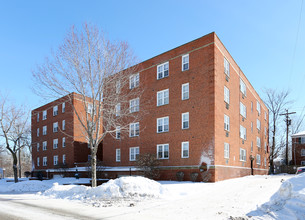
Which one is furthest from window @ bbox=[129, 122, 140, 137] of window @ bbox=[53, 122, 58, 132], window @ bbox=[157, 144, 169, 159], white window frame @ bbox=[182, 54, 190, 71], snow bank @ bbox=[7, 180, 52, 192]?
window @ bbox=[53, 122, 58, 132]

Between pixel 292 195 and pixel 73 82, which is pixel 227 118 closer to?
pixel 73 82

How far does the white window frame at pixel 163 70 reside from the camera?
27186 millimetres

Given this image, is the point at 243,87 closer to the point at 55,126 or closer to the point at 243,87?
the point at 243,87

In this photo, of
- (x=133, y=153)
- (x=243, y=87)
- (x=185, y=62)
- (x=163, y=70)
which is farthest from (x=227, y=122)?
(x=133, y=153)

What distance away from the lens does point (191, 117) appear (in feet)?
79.2

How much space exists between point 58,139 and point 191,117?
27582 millimetres

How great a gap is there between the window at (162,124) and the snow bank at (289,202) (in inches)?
678

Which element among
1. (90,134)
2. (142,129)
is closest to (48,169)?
(142,129)

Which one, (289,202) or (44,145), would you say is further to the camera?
(44,145)

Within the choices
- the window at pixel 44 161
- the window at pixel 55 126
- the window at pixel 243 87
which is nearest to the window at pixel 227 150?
the window at pixel 243 87

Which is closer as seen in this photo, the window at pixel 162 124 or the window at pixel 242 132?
the window at pixel 162 124

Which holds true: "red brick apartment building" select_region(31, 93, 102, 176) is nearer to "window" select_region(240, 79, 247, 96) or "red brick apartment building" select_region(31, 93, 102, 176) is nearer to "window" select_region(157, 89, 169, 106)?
"window" select_region(157, 89, 169, 106)

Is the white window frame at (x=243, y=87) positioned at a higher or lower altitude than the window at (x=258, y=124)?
higher

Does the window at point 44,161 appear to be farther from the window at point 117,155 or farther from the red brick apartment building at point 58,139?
the window at point 117,155
